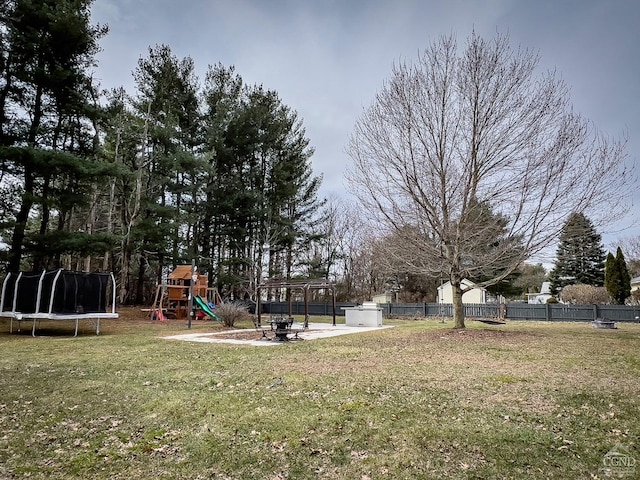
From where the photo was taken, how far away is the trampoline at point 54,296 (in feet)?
39.9

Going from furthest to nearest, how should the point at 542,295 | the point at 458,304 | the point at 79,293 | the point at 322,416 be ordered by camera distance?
the point at 542,295 → the point at 458,304 → the point at 79,293 → the point at 322,416

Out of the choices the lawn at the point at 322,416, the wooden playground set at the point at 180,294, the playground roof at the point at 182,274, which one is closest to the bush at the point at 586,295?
Answer: the lawn at the point at 322,416

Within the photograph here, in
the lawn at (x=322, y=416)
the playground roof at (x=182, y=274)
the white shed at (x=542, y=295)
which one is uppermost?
the playground roof at (x=182, y=274)

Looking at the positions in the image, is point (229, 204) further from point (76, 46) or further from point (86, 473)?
point (86, 473)

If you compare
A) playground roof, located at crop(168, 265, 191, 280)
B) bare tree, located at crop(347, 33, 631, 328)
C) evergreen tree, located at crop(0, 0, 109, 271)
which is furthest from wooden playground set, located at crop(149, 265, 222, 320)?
bare tree, located at crop(347, 33, 631, 328)

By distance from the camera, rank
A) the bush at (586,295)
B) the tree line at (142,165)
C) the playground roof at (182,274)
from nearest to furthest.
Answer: the tree line at (142,165), the playground roof at (182,274), the bush at (586,295)

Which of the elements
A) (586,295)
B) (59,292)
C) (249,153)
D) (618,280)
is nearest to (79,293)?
(59,292)

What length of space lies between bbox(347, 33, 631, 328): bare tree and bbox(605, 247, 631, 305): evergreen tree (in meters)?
19.8

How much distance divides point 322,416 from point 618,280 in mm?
29749

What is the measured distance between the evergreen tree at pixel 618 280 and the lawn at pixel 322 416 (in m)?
23.0

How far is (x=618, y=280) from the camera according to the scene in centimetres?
2617

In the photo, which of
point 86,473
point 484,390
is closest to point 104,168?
point 86,473

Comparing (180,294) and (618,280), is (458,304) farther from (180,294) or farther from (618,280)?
(618,280)

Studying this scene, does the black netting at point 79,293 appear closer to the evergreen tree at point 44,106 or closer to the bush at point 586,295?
the evergreen tree at point 44,106
